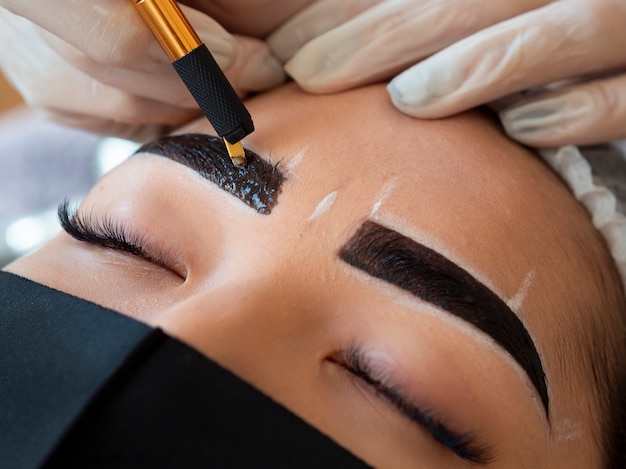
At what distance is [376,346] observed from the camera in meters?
0.63

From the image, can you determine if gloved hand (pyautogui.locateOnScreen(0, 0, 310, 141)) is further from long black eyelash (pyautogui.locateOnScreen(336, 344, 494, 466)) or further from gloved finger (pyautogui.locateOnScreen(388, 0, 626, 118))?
long black eyelash (pyautogui.locateOnScreen(336, 344, 494, 466))

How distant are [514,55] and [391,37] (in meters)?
0.17

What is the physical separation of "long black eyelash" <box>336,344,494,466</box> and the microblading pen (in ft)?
→ 0.94

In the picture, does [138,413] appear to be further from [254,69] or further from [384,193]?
[254,69]

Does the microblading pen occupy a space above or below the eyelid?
above

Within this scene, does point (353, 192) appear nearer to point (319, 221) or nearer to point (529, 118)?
point (319, 221)

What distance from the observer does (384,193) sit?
0.71 meters

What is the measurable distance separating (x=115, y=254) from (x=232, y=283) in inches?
8.1

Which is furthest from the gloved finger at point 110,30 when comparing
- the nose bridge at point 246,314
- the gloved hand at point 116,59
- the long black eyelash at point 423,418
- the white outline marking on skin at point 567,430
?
the white outline marking on skin at point 567,430

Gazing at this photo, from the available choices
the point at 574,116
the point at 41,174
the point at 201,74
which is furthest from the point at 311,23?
the point at 41,174

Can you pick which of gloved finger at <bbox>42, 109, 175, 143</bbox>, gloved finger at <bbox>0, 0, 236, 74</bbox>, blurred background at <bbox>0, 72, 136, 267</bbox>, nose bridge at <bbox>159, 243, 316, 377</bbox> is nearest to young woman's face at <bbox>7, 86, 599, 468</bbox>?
nose bridge at <bbox>159, 243, 316, 377</bbox>

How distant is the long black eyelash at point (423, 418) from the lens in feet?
2.08

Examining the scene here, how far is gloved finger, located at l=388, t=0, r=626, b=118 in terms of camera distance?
799 mm

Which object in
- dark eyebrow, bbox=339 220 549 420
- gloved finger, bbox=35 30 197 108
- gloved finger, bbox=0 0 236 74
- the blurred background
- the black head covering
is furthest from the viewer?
the blurred background
